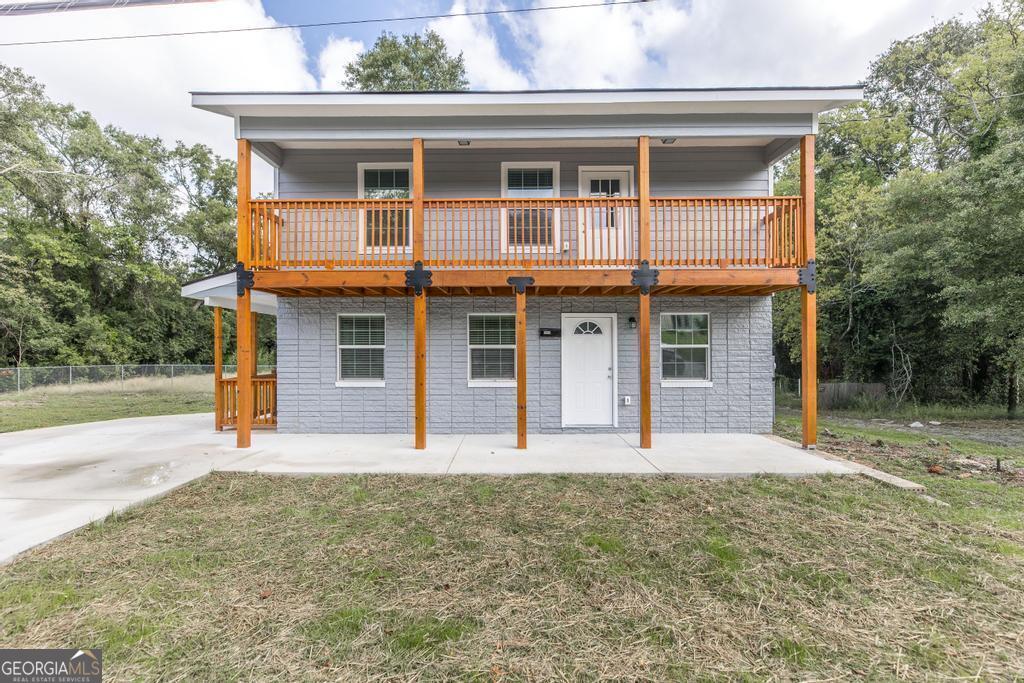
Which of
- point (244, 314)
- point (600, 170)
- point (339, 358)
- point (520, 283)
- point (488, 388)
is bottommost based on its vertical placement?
point (488, 388)

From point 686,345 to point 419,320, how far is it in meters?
4.62

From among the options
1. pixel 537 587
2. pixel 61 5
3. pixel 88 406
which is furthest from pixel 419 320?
pixel 88 406

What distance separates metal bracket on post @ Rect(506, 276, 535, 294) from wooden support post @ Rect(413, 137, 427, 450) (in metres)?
1.31

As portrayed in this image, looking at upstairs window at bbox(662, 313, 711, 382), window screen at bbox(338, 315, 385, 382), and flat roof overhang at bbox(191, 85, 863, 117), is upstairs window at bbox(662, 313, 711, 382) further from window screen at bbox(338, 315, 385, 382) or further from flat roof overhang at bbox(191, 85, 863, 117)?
window screen at bbox(338, 315, 385, 382)

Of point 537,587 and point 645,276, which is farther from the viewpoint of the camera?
point 645,276

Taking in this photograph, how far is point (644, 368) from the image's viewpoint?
256 inches

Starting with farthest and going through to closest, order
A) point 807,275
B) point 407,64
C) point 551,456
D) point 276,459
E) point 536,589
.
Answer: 1. point 407,64
2. point 807,275
3. point 551,456
4. point 276,459
5. point 536,589

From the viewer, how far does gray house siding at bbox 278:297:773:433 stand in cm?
776

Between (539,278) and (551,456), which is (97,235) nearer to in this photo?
(539,278)

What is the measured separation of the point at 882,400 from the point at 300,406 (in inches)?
631

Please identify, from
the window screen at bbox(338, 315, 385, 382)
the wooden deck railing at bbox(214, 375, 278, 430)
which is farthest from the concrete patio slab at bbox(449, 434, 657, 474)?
the wooden deck railing at bbox(214, 375, 278, 430)

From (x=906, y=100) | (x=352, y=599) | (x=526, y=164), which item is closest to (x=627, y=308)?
(x=526, y=164)

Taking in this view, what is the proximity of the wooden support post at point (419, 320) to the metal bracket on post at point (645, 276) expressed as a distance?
3.09 metres

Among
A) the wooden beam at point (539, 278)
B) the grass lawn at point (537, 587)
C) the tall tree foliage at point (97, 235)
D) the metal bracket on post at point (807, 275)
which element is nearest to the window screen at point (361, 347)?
the wooden beam at point (539, 278)
